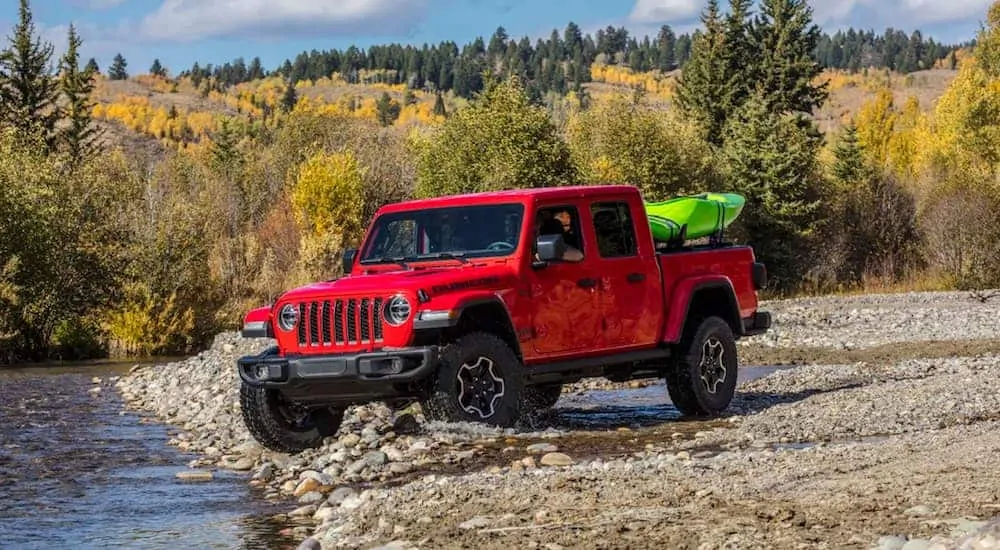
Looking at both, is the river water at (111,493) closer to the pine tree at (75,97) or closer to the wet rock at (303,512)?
the wet rock at (303,512)

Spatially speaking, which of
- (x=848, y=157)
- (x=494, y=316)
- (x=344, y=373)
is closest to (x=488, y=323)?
(x=494, y=316)

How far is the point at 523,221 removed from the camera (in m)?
12.0

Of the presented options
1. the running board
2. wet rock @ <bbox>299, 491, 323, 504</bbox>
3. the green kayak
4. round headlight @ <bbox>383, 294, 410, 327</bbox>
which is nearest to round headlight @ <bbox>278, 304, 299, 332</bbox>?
round headlight @ <bbox>383, 294, 410, 327</bbox>

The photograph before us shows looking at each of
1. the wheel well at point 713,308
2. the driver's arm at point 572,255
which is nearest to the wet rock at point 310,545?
the driver's arm at point 572,255

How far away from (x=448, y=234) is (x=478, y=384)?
1482 mm

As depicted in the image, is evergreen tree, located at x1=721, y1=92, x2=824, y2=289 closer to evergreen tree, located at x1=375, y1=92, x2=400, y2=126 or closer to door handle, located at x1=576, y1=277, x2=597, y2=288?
door handle, located at x1=576, y1=277, x2=597, y2=288

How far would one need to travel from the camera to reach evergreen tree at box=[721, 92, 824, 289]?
47.8 metres

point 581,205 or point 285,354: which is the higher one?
point 581,205

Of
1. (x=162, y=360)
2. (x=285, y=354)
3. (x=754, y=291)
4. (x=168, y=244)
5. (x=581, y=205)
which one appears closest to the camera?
(x=285, y=354)

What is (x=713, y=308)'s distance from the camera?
46.1 ft

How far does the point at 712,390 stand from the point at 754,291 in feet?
4.45

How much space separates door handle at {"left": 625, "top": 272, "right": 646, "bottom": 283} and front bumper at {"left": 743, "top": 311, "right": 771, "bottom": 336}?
183 cm

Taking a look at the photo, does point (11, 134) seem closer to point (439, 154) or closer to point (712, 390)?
point (439, 154)

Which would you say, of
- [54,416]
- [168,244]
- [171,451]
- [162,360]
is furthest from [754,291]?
[168,244]
